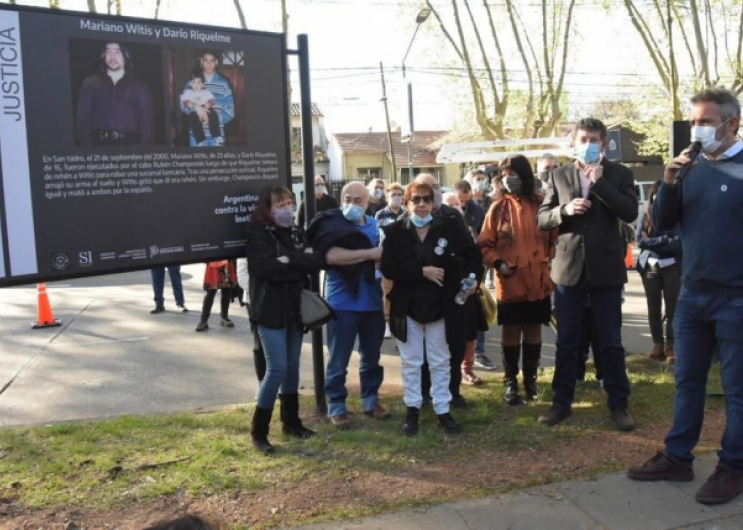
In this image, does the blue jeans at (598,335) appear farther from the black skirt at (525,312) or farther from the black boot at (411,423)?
the black boot at (411,423)

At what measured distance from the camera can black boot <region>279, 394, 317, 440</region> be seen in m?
4.51

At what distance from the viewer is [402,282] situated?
4.56m

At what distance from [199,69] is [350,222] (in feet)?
5.12

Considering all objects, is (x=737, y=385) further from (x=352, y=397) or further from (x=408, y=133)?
(x=408, y=133)

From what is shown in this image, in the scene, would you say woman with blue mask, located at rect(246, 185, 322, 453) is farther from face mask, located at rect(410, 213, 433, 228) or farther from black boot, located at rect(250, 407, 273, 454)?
face mask, located at rect(410, 213, 433, 228)

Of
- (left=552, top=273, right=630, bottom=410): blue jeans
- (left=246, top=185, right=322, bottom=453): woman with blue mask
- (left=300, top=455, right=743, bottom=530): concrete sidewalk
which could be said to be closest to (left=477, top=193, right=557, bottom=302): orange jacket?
(left=552, top=273, right=630, bottom=410): blue jeans

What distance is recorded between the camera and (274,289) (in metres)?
4.27

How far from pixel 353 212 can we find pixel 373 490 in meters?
2.10

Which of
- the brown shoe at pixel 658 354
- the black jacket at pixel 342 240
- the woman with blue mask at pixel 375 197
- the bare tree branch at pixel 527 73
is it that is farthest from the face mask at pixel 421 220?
the bare tree branch at pixel 527 73

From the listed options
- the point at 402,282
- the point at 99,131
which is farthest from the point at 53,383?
the point at 402,282

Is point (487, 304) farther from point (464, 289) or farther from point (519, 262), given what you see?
point (464, 289)

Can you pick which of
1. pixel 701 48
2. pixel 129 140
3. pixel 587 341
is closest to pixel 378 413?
pixel 587 341

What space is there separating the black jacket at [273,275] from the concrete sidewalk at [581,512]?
1472 millimetres

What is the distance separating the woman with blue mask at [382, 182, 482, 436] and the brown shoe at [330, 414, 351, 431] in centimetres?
47
